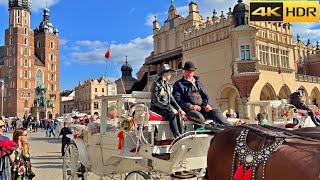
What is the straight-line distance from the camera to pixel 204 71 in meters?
31.6

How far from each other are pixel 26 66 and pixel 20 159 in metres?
101

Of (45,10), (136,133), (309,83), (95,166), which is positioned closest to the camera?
(136,133)

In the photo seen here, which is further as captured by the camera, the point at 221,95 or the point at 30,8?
the point at 30,8

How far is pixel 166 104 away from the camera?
5.88 metres

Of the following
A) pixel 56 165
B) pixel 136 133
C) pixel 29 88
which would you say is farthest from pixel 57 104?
pixel 136 133

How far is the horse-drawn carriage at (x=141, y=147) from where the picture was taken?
5391mm

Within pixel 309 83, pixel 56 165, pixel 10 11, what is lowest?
pixel 56 165

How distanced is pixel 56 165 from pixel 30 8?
106348 mm

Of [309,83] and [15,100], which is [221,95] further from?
[15,100]

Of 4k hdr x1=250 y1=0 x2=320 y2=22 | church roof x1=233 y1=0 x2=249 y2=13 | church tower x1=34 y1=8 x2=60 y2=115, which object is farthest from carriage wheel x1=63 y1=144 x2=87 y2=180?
church tower x1=34 y1=8 x2=60 y2=115

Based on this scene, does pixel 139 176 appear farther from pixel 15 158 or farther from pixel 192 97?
pixel 15 158

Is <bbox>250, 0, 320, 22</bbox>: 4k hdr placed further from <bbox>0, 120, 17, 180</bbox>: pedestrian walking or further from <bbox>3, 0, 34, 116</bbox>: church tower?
<bbox>3, 0, 34, 116</bbox>: church tower

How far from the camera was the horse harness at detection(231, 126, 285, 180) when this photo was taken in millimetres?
3330

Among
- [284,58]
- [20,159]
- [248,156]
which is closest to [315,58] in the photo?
[284,58]
